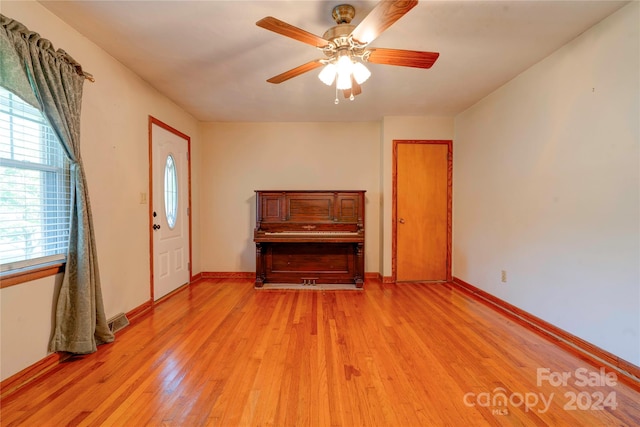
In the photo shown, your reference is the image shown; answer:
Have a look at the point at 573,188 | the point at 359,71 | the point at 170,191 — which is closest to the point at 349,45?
the point at 359,71

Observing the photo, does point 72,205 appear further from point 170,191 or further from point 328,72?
point 328,72

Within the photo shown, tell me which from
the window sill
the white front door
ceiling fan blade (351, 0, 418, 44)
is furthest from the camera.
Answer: the white front door

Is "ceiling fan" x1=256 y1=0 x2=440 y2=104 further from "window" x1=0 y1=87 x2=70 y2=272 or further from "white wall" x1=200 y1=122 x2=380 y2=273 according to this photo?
"white wall" x1=200 y1=122 x2=380 y2=273

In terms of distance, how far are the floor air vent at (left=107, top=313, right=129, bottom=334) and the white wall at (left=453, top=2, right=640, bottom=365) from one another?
3671 millimetres

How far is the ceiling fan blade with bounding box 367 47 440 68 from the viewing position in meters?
1.76

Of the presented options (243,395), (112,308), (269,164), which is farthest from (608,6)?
(112,308)

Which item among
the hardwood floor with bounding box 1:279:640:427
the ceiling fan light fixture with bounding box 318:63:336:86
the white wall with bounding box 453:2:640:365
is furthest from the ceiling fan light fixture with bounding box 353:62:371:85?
the hardwood floor with bounding box 1:279:640:427

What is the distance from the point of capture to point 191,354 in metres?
2.05

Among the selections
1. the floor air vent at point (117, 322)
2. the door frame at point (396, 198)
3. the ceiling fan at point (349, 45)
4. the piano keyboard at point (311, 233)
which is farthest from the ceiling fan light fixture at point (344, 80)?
the floor air vent at point (117, 322)

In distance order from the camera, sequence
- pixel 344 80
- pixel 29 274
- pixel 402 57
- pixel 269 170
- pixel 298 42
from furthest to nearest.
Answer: pixel 269 170 → pixel 298 42 → pixel 344 80 → pixel 402 57 → pixel 29 274

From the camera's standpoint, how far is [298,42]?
7.10 feet

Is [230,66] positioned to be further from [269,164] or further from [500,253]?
[500,253]

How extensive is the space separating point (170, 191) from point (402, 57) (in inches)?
118

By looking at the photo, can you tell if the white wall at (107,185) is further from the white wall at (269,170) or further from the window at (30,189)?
the white wall at (269,170)
